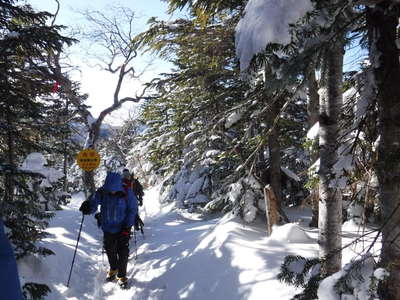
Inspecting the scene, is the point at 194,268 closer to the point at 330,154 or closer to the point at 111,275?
the point at 111,275

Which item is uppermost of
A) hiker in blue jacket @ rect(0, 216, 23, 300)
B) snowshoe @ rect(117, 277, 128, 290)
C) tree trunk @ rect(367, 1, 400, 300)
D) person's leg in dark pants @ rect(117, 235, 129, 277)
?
tree trunk @ rect(367, 1, 400, 300)

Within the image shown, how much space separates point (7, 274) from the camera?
6.24 ft

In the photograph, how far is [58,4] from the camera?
1767 centimetres

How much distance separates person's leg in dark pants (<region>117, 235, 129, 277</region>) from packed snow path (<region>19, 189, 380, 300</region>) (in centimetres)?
34

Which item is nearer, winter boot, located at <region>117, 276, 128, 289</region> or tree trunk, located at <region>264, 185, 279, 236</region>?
winter boot, located at <region>117, 276, 128, 289</region>

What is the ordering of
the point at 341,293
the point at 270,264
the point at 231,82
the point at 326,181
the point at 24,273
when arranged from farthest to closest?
the point at 231,82 → the point at 24,273 → the point at 270,264 → the point at 326,181 → the point at 341,293

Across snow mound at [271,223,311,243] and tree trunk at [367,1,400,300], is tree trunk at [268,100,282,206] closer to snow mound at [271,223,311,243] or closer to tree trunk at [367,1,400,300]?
snow mound at [271,223,311,243]

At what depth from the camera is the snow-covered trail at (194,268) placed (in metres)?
5.34

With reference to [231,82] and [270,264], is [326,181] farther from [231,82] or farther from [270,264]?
[231,82]

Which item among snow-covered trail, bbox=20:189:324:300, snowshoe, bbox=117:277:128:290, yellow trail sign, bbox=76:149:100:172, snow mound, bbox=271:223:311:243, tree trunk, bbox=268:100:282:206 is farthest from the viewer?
yellow trail sign, bbox=76:149:100:172

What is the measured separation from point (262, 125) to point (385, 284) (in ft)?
27.8

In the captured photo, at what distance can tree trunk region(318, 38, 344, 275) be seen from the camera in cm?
346

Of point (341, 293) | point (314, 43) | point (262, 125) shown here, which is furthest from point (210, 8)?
point (262, 125)

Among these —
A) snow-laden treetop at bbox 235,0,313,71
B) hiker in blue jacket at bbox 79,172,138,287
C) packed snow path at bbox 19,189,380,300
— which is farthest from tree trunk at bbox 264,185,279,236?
snow-laden treetop at bbox 235,0,313,71
